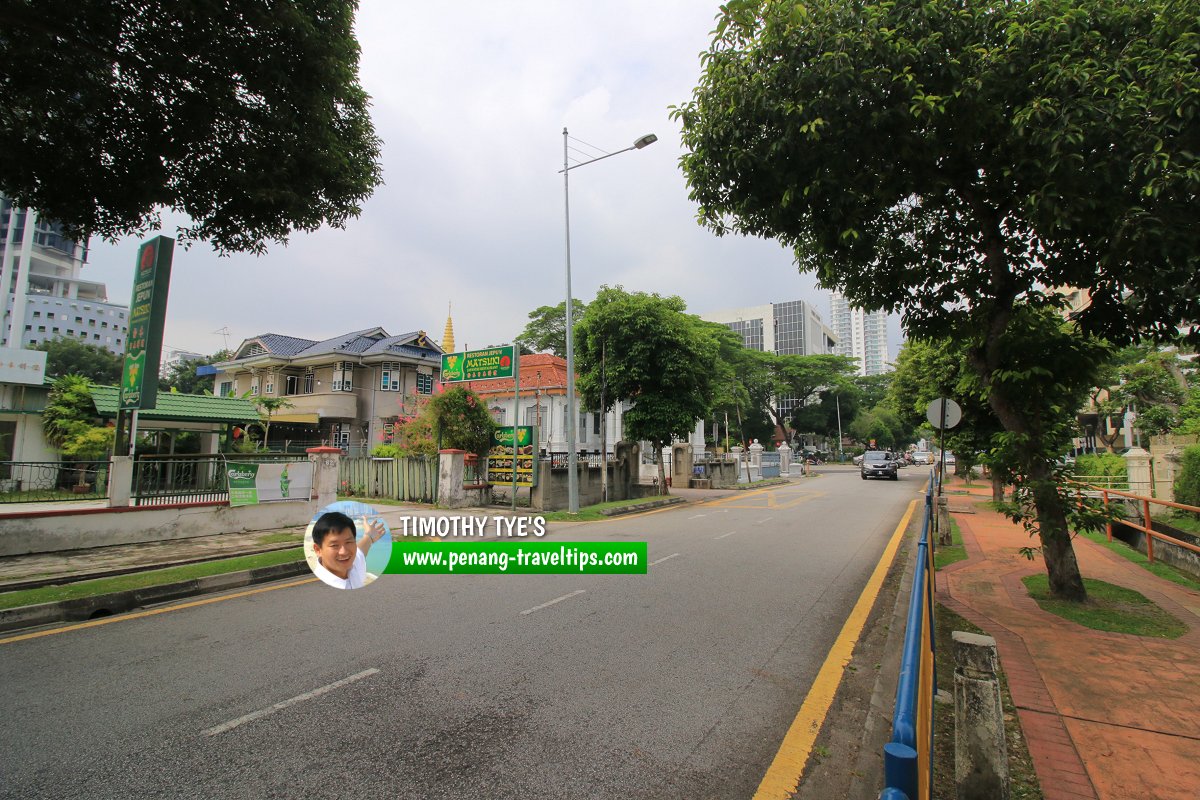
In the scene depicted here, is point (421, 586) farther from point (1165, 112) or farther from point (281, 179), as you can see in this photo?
point (1165, 112)

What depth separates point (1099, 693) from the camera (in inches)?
163

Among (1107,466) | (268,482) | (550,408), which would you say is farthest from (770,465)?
(268,482)

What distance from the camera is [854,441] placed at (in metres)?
82.2

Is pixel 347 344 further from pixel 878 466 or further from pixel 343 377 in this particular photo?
pixel 878 466

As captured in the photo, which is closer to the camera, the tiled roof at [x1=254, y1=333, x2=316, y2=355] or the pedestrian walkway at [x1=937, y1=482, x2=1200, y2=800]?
the pedestrian walkway at [x1=937, y1=482, x2=1200, y2=800]

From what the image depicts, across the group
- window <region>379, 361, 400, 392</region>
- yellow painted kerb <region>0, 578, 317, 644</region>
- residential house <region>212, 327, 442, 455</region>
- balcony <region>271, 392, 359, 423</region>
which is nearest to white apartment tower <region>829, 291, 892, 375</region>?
residential house <region>212, 327, 442, 455</region>

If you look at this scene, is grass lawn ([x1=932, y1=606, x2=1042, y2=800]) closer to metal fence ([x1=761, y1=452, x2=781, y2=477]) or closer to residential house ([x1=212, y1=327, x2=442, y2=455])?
residential house ([x1=212, y1=327, x2=442, y2=455])

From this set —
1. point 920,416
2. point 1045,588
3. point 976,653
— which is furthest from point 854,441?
point 976,653

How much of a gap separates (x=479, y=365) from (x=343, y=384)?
18.1m

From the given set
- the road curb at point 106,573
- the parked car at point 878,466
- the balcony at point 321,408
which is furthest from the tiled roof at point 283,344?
the parked car at point 878,466

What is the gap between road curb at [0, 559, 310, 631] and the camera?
18.8 feet

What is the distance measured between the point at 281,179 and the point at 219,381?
35.9 meters

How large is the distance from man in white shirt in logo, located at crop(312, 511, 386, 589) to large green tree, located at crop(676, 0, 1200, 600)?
5996 mm

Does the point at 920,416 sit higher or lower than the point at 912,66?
lower
